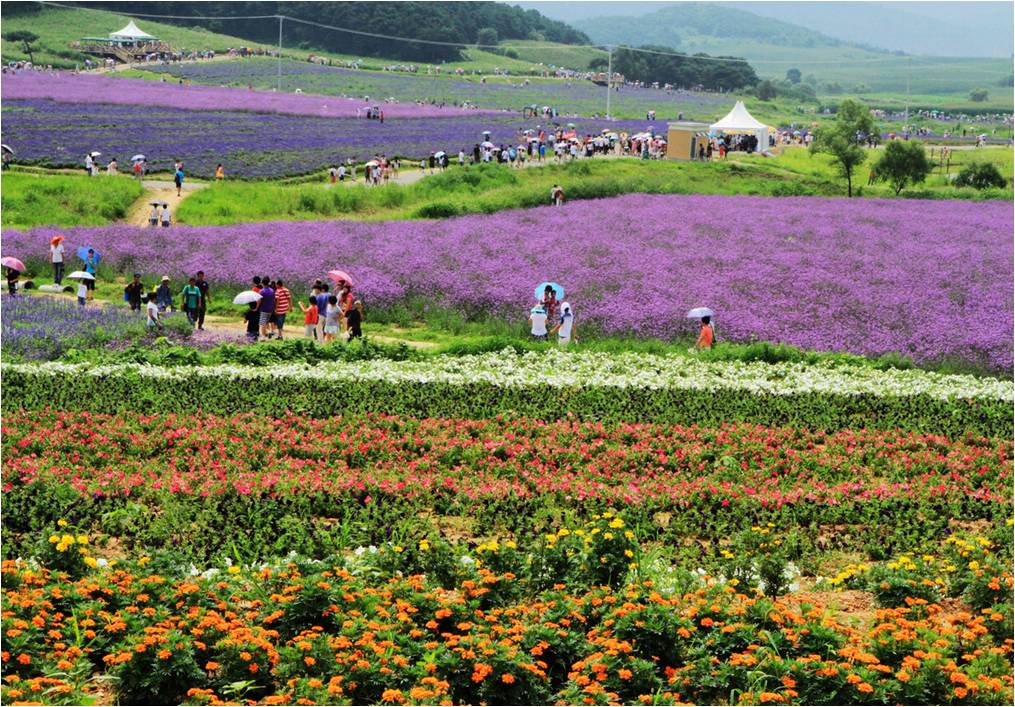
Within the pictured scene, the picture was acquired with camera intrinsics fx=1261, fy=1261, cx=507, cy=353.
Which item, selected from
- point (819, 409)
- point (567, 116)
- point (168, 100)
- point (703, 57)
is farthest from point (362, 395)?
point (703, 57)

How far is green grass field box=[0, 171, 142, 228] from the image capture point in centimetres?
4347

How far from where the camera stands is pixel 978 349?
86.8 feet

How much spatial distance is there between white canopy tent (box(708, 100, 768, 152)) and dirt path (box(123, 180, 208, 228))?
3882 cm

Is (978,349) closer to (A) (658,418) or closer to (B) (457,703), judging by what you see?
(A) (658,418)

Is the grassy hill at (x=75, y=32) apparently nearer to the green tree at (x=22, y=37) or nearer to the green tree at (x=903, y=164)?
the green tree at (x=22, y=37)

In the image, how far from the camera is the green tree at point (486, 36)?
185725 mm

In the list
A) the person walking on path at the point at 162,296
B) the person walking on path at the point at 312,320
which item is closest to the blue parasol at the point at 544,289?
the person walking on path at the point at 312,320

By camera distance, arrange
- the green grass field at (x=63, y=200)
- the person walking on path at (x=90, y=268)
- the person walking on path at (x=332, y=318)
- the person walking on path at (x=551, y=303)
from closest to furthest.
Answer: the person walking on path at (x=332, y=318), the person walking on path at (x=551, y=303), the person walking on path at (x=90, y=268), the green grass field at (x=63, y=200)

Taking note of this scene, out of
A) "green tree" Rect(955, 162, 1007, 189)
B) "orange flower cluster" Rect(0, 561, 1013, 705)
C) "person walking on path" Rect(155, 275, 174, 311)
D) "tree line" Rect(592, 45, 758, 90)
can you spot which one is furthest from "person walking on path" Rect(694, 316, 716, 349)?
"tree line" Rect(592, 45, 758, 90)

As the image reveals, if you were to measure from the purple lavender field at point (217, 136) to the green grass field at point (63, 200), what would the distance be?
23.3ft

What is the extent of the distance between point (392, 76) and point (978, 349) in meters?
113

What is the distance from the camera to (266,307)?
90.2ft

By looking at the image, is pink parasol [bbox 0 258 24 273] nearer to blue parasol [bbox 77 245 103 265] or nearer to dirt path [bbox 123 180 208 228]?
blue parasol [bbox 77 245 103 265]

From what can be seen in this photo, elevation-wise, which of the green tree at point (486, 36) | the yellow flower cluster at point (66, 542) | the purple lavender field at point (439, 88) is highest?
the green tree at point (486, 36)
